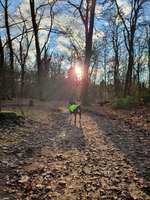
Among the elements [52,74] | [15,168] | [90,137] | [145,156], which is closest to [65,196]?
[15,168]

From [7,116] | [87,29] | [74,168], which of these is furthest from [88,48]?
[74,168]

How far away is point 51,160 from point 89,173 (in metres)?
1.37

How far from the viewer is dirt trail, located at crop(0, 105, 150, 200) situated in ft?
18.9

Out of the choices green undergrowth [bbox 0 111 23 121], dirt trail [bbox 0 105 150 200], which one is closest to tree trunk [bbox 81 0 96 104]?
green undergrowth [bbox 0 111 23 121]

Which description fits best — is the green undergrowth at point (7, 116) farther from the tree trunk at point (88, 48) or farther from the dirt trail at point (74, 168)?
the tree trunk at point (88, 48)

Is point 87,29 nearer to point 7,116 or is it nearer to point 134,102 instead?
point 134,102

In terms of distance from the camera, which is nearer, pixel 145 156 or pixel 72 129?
pixel 145 156

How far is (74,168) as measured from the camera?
7293 mm

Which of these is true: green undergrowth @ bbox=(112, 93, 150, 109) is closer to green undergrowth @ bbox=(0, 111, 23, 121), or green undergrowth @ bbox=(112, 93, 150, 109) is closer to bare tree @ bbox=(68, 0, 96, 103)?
bare tree @ bbox=(68, 0, 96, 103)

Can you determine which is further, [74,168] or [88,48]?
[88,48]

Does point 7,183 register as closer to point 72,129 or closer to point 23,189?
point 23,189

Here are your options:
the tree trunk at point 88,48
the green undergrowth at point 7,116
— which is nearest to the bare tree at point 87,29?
the tree trunk at point 88,48

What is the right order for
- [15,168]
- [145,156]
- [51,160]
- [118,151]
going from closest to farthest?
1. [15,168]
2. [51,160]
3. [145,156]
4. [118,151]

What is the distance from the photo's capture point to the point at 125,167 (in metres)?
7.46
